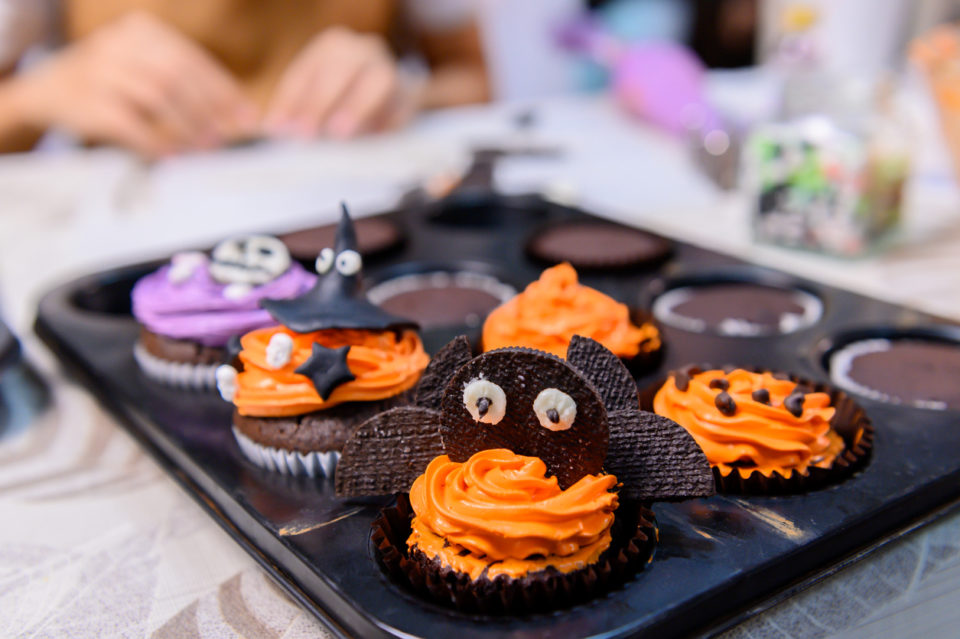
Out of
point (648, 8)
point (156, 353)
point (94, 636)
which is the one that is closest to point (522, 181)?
point (156, 353)

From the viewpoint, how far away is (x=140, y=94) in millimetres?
3066

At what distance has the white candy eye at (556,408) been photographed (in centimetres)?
99

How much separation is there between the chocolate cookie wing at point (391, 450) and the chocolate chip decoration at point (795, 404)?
1.71 ft

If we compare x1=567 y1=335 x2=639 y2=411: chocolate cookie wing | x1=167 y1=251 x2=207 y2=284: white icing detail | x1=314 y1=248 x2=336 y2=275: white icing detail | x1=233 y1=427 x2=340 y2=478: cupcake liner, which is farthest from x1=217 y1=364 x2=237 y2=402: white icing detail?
x1=567 y1=335 x2=639 y2=411: chocolate cookie wing

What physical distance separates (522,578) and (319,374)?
50cm

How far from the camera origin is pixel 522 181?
2891 millimetres

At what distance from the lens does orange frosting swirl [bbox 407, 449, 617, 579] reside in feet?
3.27

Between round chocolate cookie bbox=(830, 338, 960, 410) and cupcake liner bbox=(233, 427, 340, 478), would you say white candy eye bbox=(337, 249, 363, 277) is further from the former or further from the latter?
round chocolate cookie bbox=(830, 338, 960, 410)

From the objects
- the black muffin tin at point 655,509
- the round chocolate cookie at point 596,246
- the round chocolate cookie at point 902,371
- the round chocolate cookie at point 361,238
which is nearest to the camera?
the black muffin tin at point 655,509

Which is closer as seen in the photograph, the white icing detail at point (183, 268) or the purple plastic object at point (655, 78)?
the white icing detail at point (183, 268)

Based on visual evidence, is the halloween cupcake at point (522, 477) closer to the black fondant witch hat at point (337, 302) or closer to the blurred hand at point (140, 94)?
the black fondant witch hat at point (337, 302)

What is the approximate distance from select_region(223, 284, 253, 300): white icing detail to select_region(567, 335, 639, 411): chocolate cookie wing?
0.80 meters

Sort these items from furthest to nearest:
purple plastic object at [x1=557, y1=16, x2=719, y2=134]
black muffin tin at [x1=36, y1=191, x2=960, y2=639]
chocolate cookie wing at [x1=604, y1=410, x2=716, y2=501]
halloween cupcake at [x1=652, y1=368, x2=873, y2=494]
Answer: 1. purple plastic object at [x1=557, y1=16, x2=719, y2=134]
2. halloween cupcake at [x1=652, y1=368, x2=873, y2=494]
3. chocolate cookie wing at [x1=604, y1=410, x2=716, y2=501]
4. black muffin tin at [x1=36, y1=191, x2=960, y2=639]

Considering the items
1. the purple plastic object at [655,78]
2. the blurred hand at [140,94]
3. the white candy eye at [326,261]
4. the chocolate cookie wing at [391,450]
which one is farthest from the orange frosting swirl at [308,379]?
the blurred hand at [140,94]
